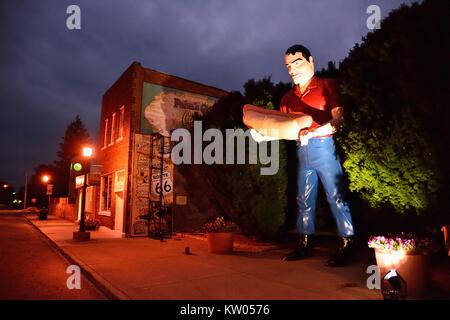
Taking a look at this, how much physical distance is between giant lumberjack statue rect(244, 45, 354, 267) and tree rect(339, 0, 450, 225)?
573 millimetres

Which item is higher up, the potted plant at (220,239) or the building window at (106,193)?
the building window at (106,193)

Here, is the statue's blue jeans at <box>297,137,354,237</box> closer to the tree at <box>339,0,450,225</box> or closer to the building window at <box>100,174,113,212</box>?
the tree at <box>339,0,450,225</box>

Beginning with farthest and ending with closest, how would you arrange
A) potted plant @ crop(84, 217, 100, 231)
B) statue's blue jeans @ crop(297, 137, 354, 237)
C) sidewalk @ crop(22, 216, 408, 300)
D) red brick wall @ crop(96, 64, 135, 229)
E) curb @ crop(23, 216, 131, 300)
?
potted plant @ crop(84, 217, 100, 231) → red brick wall @ crop(96, 64, 135, 229) → statue's blue jeans @ crop(297, 137, 354, 237) → curb @ crop(23, 216, 131, 300) → sidewalk @ crop(22, 216, 408, 300)

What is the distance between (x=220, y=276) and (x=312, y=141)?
278 centimetres

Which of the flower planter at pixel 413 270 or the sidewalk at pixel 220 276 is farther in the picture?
the sidewalk at pixel 220 276

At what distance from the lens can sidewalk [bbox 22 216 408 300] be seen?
14.9 ft

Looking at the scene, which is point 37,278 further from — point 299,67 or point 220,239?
point 299,67

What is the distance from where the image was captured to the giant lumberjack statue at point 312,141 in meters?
5.76

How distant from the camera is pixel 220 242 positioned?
8125mm

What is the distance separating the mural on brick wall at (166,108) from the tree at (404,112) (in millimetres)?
9413

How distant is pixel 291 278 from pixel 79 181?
58.2ft

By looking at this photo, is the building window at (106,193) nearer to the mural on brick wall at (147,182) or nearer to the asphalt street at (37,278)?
the mural on brick wall at (147,182)

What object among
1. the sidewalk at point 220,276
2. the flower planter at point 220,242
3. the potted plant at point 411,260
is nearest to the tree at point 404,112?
the potted plant at point 411,260

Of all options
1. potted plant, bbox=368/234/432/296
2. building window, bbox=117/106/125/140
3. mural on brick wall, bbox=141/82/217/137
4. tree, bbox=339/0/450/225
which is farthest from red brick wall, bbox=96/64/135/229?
potted plant, bbox=368/234/432/296
